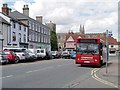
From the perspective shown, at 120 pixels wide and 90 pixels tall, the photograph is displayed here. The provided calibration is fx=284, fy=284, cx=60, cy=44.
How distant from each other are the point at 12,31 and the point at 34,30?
17.3 metres

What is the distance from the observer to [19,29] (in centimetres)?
5969

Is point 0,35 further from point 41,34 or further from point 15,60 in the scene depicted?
point 41,34

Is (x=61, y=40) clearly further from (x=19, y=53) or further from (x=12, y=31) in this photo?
(x=19, y=53)

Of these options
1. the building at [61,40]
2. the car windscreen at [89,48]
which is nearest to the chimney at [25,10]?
the car windscreen at [89,48]

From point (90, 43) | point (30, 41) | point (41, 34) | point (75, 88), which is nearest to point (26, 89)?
point (75, 88)

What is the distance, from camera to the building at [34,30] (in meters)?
66.9

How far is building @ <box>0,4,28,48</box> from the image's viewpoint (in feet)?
170


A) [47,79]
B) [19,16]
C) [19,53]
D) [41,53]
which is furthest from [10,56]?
[19,16]

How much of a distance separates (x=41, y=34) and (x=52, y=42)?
70.1ft

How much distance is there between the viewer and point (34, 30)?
236ft

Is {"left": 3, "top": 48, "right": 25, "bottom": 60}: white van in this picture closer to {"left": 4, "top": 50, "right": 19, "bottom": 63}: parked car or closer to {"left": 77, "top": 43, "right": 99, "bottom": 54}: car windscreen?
{"left": 4, "top": 50, "right": 19, "bottom": 63}: parked car

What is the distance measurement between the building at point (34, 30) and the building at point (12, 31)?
2950 millimetres

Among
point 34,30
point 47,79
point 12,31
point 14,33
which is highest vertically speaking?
point 34,30

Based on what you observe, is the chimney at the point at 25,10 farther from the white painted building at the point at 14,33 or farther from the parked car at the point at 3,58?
the parked car at the point at 3,58
